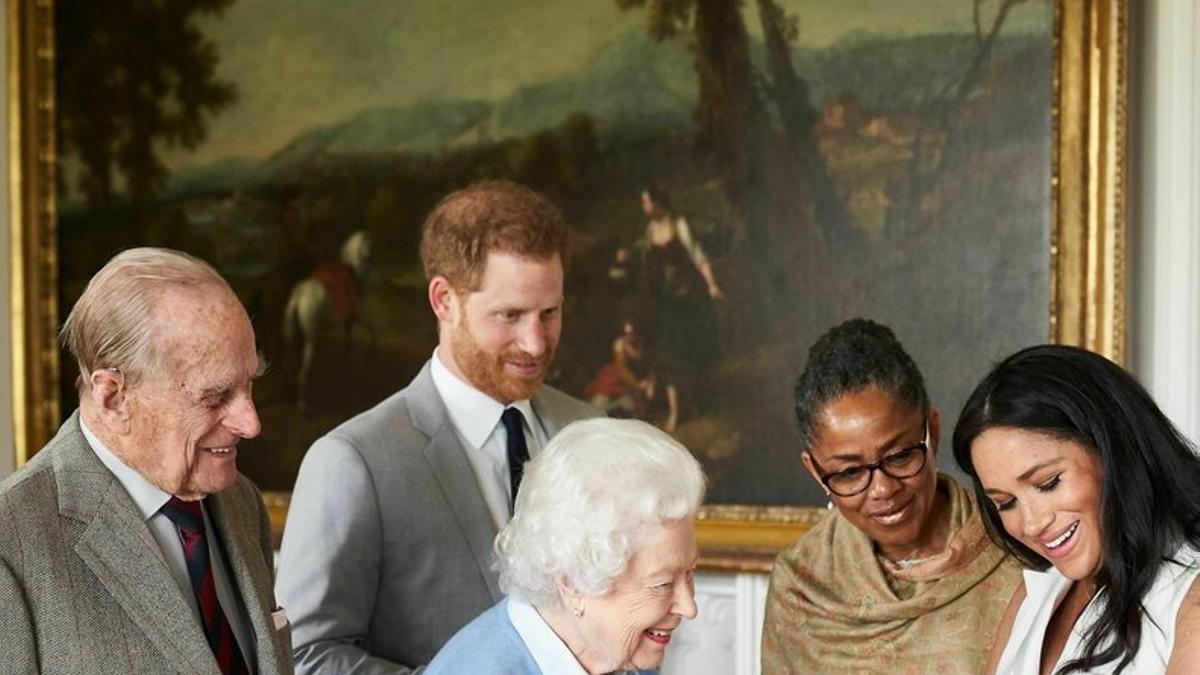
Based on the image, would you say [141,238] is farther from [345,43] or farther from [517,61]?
[517,61]

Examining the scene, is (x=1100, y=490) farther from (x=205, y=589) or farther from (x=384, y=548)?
(x=205, y=589)

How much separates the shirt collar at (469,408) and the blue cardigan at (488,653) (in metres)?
1.14

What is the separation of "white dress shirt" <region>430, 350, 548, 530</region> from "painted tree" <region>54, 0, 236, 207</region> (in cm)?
334

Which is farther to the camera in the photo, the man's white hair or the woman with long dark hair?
the woman with long dark hair

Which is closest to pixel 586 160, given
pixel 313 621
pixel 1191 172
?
pixel 1191 172

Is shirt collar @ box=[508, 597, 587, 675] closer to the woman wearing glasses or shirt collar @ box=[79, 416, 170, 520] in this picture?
shirt collar @ box=[79, 416, 170, 520]

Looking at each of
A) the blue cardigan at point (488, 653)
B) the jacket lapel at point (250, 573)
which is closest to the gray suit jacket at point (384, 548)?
the jacket lapel at point (250, 573)

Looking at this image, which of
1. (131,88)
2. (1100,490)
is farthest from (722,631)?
(131,88)

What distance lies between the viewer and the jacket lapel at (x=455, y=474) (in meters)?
4.04

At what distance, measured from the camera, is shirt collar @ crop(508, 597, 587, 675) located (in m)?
3.03

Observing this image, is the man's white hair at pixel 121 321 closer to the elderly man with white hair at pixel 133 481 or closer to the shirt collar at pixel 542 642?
the elderly man with white hair at pixel 133 481

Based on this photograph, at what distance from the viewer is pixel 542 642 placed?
10.0 feet

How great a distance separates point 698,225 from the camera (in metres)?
6.09

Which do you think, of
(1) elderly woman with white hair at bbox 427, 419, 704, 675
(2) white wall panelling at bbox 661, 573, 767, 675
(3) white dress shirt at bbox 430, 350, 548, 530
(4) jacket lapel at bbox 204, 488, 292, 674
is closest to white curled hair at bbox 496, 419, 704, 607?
(1) elderly woman with white hair at bbox 427, 419, 704, 675
